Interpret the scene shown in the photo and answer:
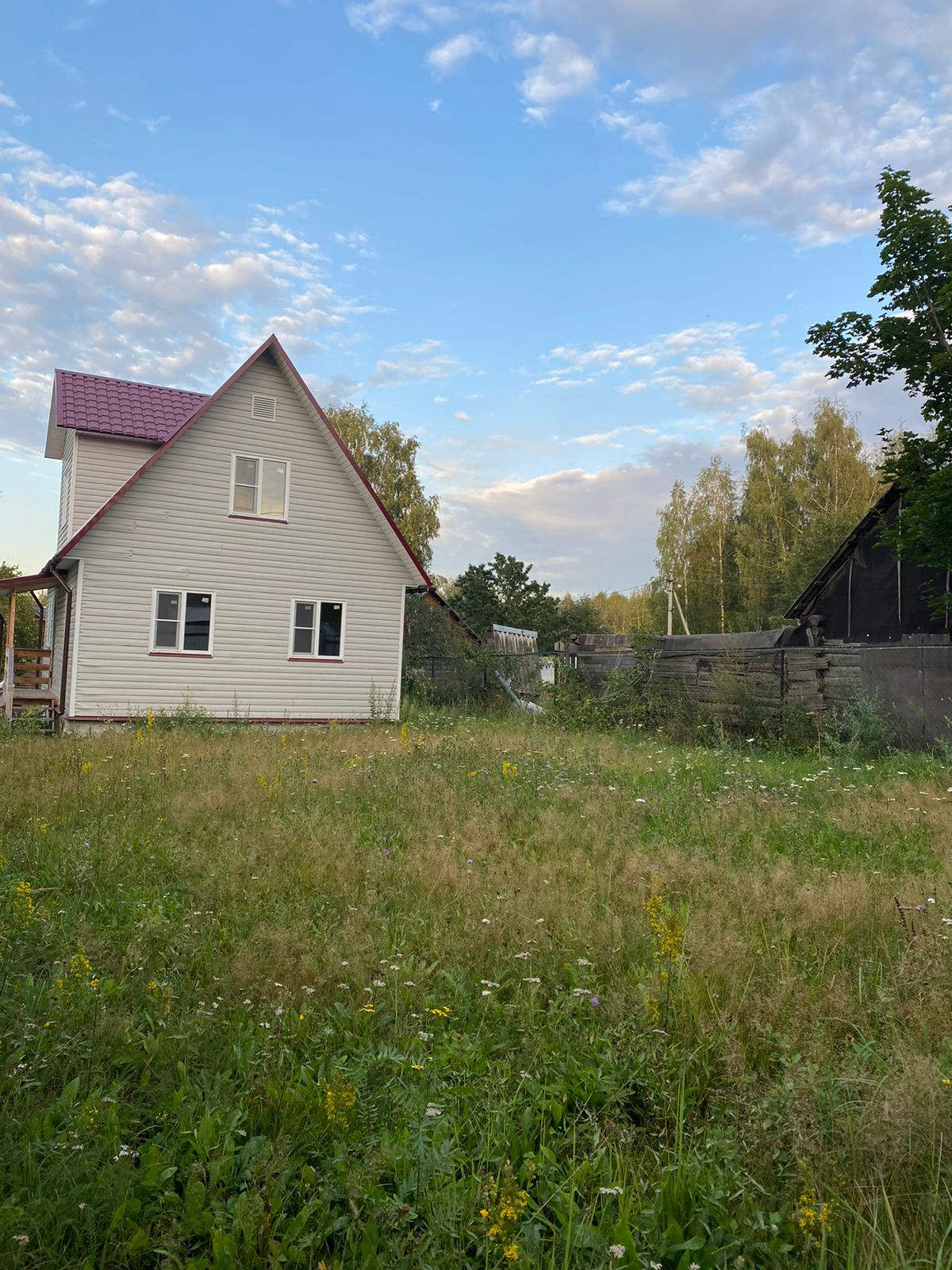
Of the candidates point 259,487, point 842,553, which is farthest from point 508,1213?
point 842,553

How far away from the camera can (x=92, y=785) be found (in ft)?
26.4

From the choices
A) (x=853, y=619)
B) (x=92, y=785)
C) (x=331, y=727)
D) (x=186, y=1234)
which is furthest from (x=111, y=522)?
(x=853, y=619)

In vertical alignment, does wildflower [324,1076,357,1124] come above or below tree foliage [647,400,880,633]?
below

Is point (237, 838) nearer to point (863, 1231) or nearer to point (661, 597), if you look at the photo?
point (863, 1231)

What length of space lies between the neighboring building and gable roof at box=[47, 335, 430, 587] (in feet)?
37.3

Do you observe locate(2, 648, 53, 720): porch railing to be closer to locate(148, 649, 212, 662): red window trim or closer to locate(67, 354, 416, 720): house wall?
locate(67, 354, 416, 720): house wall

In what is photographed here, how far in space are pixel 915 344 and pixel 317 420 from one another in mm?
12133

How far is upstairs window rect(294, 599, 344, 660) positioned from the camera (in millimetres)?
18438

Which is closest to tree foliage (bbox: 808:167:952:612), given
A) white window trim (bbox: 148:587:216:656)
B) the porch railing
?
white window trim (bbox: 148:587:216:656)

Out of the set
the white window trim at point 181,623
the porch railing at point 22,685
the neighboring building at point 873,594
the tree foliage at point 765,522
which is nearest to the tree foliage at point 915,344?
the neighboring building at point 873,594

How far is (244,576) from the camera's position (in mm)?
17766

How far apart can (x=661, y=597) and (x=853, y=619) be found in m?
35.6

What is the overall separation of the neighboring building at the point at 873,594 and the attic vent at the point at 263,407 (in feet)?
46.2

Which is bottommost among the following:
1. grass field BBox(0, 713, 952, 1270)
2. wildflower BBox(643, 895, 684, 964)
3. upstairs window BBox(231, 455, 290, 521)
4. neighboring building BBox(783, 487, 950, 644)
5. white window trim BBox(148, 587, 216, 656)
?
grass field BBox(0, 713, 952, 1270)
